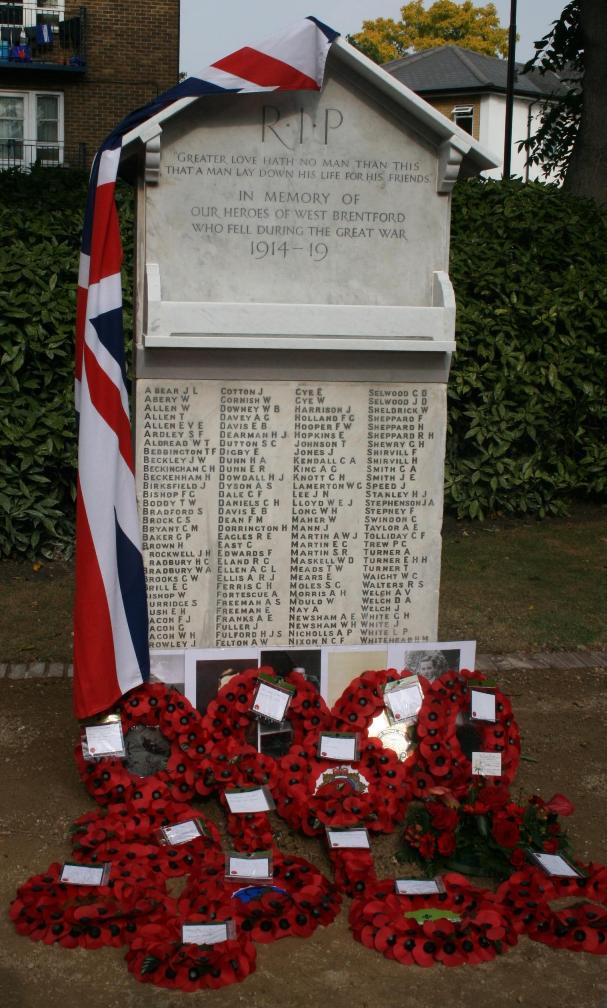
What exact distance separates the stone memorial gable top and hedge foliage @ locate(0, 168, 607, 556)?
138 inches

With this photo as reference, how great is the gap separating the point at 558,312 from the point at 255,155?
17.1 ft

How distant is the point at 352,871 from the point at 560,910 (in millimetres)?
729

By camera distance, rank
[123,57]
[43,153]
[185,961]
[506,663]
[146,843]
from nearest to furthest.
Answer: [185,961] < [146,843] < [506,663] < [123,57] < [43,153]

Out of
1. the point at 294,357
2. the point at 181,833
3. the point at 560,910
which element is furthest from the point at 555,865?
the point at 294,357

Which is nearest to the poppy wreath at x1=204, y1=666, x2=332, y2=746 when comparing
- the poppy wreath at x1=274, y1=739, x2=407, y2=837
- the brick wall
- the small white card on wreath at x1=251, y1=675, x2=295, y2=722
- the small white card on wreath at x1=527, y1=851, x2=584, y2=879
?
the small white card on wreath at x1=251, y1=675, x2=295, y2=722

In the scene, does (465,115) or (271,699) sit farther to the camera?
(465,115)

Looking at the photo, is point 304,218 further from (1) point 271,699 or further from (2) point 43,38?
(2) point 43,38

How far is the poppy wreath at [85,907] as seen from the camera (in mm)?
3590

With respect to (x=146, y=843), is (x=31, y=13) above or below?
above

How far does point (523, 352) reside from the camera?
9164mm

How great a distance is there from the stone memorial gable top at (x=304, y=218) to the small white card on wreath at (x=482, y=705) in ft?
4.74

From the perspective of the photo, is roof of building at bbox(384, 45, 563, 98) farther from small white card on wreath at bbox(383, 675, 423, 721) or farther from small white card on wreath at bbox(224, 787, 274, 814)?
small white card on wreath at bbox(224, 787, 274, 814)

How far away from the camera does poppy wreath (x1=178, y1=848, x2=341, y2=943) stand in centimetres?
365

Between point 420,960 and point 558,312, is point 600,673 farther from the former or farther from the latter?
point 558,312
